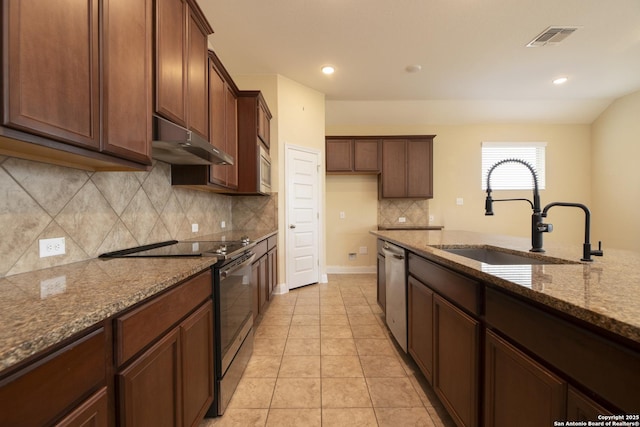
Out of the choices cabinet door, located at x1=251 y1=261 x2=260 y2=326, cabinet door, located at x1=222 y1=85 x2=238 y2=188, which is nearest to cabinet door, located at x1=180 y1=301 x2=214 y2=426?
cabinet door, located at x1=251 y1=261 x2=260 y2=326

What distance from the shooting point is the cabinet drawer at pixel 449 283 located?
1096 mm

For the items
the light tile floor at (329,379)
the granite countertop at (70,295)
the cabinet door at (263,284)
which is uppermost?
the granite countertop at (70,295)

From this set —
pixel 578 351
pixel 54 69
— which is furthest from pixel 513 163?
pixel 54 69

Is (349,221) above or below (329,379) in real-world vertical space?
above

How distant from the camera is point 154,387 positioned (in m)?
0.93

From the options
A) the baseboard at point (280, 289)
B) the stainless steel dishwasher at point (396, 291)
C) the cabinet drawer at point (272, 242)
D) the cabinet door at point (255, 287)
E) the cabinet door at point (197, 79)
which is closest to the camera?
the cabinet door at point (197, 79)

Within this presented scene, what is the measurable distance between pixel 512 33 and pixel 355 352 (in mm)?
3582

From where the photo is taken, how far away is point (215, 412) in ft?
4.76

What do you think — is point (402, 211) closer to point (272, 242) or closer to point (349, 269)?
point (349, 269)

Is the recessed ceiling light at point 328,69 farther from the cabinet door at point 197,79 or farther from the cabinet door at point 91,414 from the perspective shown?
the cabinet door at point 91,414

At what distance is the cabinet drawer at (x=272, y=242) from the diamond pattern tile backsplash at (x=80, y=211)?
0.93 m

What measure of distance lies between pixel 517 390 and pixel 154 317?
1265 mm

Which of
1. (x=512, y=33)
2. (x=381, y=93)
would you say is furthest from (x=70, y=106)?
(x=381, y=93)

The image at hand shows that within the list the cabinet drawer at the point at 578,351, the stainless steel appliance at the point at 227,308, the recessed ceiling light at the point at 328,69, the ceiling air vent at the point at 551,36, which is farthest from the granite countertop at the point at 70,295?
the ceiling air vent at the point at 551,36
